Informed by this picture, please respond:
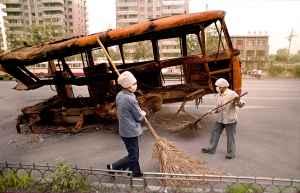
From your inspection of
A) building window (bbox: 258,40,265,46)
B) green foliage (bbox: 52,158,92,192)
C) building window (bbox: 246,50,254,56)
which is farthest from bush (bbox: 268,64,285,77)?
green foliage (bbox: 52,158,92,192)

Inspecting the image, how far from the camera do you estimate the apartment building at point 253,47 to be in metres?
39.3

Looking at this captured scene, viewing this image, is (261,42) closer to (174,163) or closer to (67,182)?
(174,163)

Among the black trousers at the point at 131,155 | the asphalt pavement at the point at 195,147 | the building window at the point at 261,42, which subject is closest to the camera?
the black trousers at the point at 131,155

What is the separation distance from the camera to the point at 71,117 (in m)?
5.48

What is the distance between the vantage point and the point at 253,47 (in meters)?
39.8

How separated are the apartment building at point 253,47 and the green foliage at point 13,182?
143ft

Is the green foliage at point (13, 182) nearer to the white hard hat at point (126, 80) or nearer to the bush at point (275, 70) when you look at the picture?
the white hard hat at point (126, 80)

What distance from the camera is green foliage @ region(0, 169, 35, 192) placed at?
2.64 metres

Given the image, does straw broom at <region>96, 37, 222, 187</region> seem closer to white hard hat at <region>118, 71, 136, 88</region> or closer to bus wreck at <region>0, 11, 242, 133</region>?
white hard hat at <region>118, 71, 136, 88</region>

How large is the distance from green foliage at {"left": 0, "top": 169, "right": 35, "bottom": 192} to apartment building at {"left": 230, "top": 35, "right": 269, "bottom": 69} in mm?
43594

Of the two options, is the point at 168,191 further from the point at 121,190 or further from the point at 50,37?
the point at 50,37

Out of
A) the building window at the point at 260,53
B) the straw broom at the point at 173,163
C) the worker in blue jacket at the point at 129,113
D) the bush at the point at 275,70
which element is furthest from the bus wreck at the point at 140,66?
the building window at the point at 260,53

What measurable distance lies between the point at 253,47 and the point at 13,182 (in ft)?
152

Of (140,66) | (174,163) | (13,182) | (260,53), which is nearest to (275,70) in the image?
(260,53)
